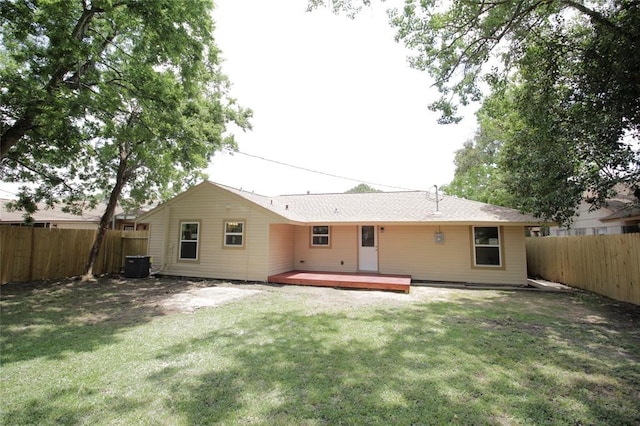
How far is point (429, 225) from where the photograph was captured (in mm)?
11352

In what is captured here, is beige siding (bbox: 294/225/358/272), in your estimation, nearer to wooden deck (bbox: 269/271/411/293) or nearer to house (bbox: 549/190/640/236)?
wooden deck (bbox: 269/271/411/293)

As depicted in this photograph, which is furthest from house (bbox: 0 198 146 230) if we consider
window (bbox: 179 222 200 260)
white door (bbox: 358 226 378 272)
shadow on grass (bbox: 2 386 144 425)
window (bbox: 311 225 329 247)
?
shadow on grass (bbox: 2 386 144 425)

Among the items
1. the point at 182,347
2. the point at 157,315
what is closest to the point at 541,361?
the point at 182,347

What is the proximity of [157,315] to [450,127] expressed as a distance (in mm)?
9776

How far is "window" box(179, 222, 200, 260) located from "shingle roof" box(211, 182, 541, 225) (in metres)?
2.08

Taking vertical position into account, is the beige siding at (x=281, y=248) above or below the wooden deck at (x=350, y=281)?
above

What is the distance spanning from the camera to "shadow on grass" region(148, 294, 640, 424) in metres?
2.87

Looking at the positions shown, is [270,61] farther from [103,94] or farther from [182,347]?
[182,347]

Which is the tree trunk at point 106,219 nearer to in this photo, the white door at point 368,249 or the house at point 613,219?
the white door at point 368,249

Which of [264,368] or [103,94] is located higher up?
[103,94]

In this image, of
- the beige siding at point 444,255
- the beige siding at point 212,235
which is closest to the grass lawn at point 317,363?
the beige siding at point 444,255

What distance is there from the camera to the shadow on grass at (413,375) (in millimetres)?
2873

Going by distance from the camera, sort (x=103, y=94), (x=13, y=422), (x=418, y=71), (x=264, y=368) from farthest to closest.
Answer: (x=418, y=71) → (x=103, y=94) → (x=264, y=368) → (x=13, y=422)

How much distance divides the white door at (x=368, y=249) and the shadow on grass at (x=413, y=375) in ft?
20.2
